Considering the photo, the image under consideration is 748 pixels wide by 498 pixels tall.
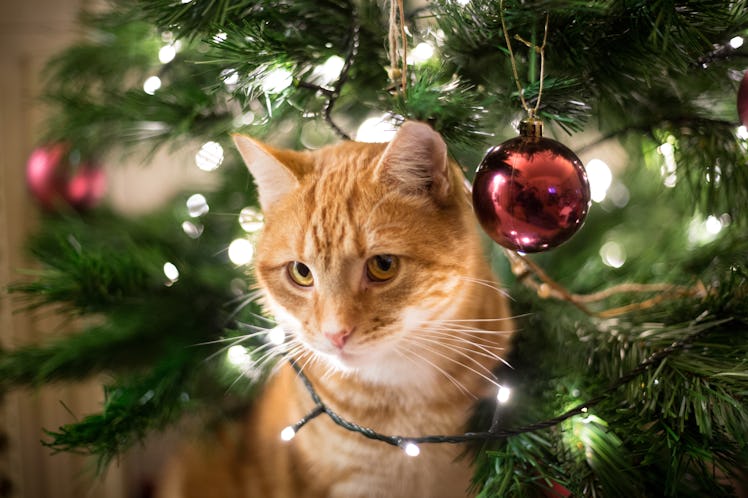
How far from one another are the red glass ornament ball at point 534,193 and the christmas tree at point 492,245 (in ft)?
0.23

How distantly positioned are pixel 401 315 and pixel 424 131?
0.84 feet

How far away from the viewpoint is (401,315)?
2.41 ft

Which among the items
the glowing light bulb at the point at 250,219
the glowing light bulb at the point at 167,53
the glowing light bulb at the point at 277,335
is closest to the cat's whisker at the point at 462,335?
the glowing light bulb at the point at 277,335

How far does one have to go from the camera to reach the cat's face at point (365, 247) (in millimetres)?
722

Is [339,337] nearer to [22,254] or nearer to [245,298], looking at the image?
[245,298]

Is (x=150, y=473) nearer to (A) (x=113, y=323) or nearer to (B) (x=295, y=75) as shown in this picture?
(A) (x=113, y=323)

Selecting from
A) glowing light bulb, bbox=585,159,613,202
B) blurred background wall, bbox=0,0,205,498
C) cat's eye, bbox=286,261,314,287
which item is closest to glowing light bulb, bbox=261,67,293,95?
cat's eye, bbox=286,261,314,287

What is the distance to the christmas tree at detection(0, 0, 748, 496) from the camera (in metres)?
0.59

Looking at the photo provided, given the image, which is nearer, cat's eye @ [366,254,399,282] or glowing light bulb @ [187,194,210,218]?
cat's eye @ [366,254,399,282]

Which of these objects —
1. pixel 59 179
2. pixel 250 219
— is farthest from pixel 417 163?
pixel 59 179

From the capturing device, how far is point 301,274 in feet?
2.63

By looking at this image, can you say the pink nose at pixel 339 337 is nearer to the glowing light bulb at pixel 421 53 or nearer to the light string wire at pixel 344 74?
the light string wire at pixel 344 74

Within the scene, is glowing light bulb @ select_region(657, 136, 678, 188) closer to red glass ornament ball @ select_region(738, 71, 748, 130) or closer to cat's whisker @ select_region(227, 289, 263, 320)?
red glass ornament ball @ select_region(738, 71, 748, 130)

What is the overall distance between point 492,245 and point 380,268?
313 millimetres
